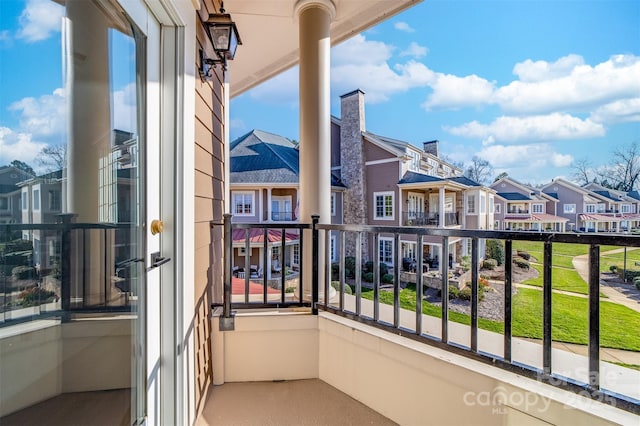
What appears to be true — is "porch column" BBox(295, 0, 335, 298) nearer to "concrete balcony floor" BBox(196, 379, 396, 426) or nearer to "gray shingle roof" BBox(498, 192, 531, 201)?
"concrete balcony floor" BBox(196, 379, 396, 426)

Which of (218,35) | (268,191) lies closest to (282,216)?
(268,191)

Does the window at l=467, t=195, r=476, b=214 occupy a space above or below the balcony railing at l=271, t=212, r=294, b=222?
above

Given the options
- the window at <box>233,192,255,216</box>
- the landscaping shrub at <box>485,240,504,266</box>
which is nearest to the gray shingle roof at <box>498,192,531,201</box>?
the landscaping shrub at <box>485,240,504,266</box>

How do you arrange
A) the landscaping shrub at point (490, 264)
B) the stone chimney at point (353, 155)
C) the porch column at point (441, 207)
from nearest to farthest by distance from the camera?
the landscaping shrub at point (490, 264) < the porch column at point (441, 207) < the stone chimney at point (353, 155)

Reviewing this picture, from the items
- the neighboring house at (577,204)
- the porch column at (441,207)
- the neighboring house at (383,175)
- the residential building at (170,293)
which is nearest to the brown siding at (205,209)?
the residential building at (170,293)

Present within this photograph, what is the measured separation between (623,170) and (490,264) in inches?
42.5

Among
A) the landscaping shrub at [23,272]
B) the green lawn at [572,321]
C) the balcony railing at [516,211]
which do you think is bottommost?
the green lawn at [572,321]

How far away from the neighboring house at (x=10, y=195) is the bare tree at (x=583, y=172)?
300cm

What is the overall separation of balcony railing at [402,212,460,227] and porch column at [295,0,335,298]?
534 cm

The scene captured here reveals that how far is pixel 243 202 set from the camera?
958 cm

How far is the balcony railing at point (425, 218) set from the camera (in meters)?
6.90

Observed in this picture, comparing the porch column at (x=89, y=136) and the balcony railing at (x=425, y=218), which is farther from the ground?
the porch column at (x=89, y=136)

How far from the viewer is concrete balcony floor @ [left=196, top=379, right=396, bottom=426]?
164 cm

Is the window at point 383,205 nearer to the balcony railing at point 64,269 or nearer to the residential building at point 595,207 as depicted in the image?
the residential building at point 595,207
